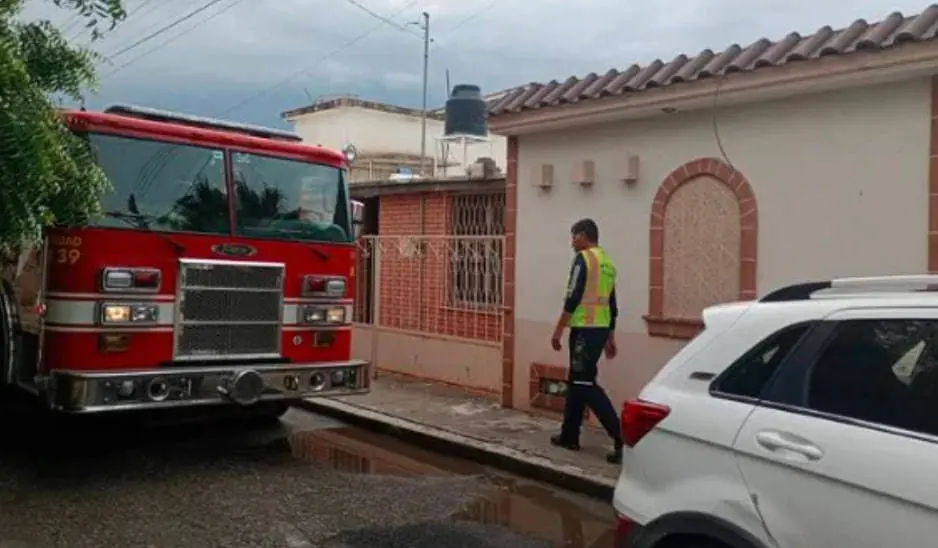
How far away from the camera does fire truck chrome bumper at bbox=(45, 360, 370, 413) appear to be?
243 inches

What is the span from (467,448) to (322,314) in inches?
65.6

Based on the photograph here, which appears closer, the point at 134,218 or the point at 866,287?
the point at 866,287

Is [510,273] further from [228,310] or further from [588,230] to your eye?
[228,310]

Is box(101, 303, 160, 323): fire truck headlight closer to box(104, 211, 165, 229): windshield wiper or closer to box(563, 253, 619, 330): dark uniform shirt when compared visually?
box(104, 211, 165, 229): windshield wiper

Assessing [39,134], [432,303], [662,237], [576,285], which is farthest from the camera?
[432,303]

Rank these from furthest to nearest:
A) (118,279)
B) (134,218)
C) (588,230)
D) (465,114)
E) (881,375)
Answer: (465,114), (588,230), (134,218), (118,279), (881,375)

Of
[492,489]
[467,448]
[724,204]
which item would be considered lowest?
[492,489]

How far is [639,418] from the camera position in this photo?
3.55 meters

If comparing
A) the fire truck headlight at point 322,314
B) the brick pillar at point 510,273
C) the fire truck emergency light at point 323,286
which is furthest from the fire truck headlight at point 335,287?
the brick pillar at point 510,273

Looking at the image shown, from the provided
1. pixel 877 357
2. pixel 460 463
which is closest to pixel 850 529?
pixel 877 357

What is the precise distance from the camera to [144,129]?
22.4ft

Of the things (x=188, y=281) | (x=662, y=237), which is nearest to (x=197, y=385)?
(x=188, y=281)

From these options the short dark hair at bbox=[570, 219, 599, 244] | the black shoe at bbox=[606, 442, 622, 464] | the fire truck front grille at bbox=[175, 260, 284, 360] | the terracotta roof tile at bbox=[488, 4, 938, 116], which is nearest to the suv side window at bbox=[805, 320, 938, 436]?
the terracotta roof tile at bbox=[488, 4, 938, 116]

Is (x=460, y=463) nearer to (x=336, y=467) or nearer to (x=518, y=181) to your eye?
(x=336, y=467)
